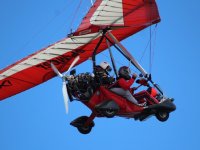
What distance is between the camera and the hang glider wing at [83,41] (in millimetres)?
33812

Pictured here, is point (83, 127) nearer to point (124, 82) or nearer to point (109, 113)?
point (109, 113)

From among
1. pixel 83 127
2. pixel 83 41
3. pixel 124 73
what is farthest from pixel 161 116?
pixel 83 41

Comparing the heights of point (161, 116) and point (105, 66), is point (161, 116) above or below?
below

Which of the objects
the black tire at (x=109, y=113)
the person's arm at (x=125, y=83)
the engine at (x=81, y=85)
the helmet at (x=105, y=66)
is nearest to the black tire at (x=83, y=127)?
the engine at (x=81, y=85)

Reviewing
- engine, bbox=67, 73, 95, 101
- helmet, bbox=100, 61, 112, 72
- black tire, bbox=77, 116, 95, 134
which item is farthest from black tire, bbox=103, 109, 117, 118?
black tire, bbox=77, 116, 95, 134

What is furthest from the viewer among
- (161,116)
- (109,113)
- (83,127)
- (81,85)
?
(161,116)

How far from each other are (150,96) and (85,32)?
4.56 m

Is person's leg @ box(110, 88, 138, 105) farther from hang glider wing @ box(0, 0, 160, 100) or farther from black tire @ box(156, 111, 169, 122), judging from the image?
hang glider wing @ box(0, 0, 160, 100)

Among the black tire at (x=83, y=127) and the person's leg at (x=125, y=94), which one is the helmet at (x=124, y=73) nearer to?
the person's leg at (x=125, y=94)

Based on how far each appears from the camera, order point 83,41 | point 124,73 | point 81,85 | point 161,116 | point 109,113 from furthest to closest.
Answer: point 83,41 → point 161,116 → point 124,73 → point 81,85 → point 109,113

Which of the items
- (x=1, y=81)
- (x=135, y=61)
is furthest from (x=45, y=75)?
(x=135, y=61)

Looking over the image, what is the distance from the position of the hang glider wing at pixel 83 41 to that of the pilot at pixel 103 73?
138cm

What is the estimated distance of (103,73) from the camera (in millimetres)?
34781

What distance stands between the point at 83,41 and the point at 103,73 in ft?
9.09
